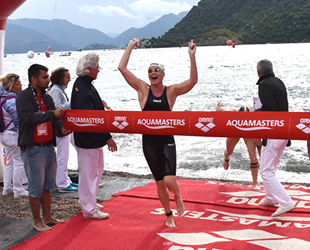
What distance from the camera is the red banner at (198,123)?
11.9ft

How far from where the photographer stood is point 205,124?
3955 millimetres

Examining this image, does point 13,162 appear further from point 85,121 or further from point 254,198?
point 254,198

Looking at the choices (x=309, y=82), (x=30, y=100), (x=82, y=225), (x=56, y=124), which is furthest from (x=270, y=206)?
(x=309, y=82)

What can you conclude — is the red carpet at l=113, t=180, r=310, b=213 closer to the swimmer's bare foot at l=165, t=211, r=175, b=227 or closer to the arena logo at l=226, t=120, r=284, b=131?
the swimmer's bare foot at l=165, t=211, r=175, b=227

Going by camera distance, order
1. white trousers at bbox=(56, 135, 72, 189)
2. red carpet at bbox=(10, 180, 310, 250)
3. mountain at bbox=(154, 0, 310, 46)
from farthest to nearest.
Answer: mountain at bbox=(154, 0, 310, 46) → white trousers at bbox=(56, 135, 72, 189) → red carpet at bbox=(10, 180, 310, 250)

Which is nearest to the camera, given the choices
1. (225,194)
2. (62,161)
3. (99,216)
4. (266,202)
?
(99,216)

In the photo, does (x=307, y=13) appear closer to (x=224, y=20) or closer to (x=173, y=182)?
(x=224, y=20)

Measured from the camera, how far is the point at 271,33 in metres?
160

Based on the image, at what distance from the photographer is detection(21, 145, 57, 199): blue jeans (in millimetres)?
4242

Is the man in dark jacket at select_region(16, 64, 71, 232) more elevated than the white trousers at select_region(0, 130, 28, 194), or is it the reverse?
the man in dark jacket at select_region(16, 64, 71, 232)

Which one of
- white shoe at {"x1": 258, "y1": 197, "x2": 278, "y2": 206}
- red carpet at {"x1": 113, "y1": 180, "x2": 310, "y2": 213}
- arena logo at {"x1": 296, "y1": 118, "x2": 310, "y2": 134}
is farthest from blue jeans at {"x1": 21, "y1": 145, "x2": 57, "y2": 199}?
white shoe at {"x1": 258, "y1": 197, "x2": 278, "y2": 206}

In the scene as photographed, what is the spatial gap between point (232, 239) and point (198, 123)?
1377 millimetres

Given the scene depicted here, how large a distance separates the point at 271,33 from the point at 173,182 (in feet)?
556

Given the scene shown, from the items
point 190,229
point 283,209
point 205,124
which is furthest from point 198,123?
point 283,209
